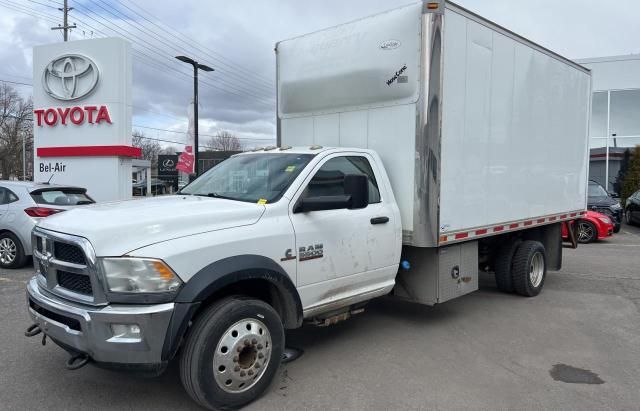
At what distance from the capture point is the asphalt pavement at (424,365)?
378 centimetres

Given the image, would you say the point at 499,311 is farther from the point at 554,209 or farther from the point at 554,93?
the point at 554,93

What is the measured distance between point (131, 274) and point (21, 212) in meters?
6.47

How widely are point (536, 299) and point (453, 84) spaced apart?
3.68 m

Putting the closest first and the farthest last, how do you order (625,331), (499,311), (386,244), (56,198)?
1. (386,244)
2. (625,331)
3. (499,311)
4. (56,198)

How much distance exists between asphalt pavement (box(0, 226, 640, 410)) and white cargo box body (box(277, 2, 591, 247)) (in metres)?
1.10

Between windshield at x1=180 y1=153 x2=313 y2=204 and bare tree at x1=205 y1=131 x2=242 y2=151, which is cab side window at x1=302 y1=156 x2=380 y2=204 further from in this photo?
bare tree at x1=205 y1=131 x2=242 y2=151

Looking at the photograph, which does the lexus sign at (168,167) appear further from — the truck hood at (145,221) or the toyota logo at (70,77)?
the truck hood at (145,221)

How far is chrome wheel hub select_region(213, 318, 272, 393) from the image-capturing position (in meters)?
3.43

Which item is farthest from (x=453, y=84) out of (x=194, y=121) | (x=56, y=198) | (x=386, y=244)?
(x=194, y=121)

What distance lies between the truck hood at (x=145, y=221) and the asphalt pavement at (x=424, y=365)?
132 cm

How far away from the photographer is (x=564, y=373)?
4.40 metres

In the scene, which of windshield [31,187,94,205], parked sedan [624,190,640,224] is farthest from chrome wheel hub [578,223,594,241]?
windshield [31,187,94,205]

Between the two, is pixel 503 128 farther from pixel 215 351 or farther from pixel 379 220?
pixel 215 351

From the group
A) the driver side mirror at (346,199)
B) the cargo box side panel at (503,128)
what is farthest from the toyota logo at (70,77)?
the driver side mirror at (346,199)
